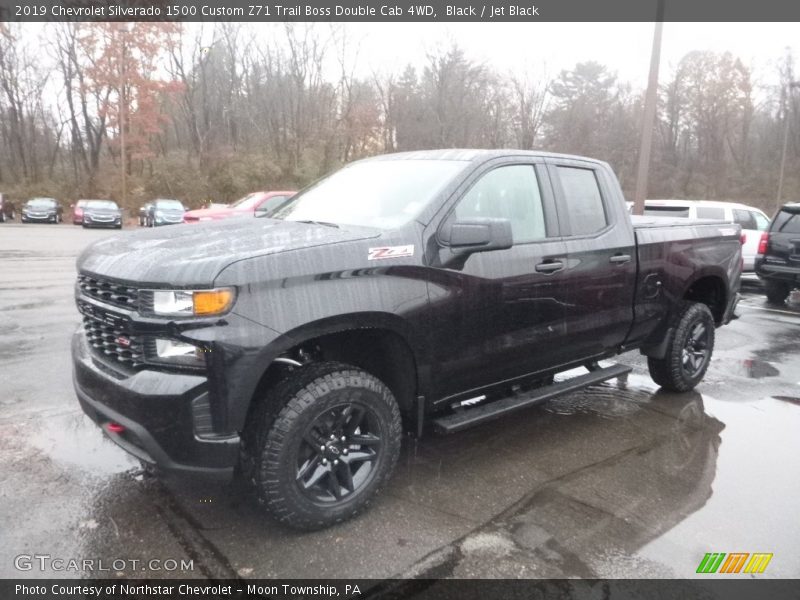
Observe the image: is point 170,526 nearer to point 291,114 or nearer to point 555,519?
point 555,519

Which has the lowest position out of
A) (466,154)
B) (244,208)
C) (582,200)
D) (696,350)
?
(696,350)

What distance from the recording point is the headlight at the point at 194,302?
253cm

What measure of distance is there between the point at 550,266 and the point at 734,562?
185 cm

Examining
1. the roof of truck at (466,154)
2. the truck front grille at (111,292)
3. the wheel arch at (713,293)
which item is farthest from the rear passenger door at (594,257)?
A: the truck front grille at (111,292)

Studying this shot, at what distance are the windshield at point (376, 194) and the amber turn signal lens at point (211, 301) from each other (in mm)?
→ 1044

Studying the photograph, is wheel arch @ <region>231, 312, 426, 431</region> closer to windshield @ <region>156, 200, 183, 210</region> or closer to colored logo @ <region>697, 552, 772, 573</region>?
colored logo @ <region>697, 552, 772, 573</region>

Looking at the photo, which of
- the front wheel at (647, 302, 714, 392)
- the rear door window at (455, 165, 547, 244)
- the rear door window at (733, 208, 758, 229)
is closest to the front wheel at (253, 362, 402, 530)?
the rear door window at (455, 165, 547, 244)

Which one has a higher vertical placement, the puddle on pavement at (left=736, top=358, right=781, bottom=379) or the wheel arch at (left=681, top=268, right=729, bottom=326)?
the wheel arch at (left=681, top=268, right=729, bottom=326)

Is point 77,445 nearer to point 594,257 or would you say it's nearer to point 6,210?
point 594,257

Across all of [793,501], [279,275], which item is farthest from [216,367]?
[793,501]

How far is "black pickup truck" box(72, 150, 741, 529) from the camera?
2578 mm

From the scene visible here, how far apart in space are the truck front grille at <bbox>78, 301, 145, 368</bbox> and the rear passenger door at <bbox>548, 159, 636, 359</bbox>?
260 cm

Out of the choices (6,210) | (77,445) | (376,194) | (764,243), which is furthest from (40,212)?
(376,194)

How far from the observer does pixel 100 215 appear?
27.6 metres
